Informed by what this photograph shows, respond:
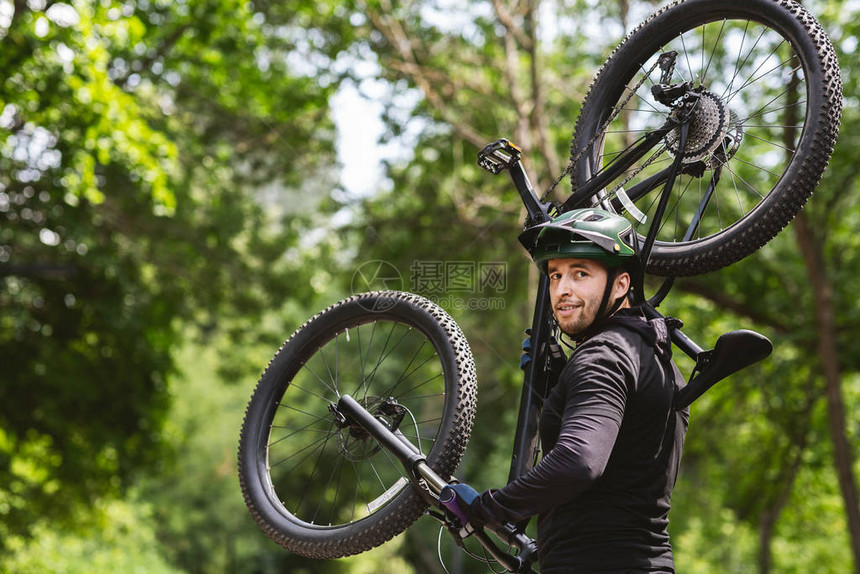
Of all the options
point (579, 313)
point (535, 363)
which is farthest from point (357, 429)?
point (579, 313)

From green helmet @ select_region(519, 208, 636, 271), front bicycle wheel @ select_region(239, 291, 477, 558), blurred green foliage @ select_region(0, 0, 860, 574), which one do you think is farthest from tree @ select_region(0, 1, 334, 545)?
green helmet @ select_region(519, 208, 636, 271)

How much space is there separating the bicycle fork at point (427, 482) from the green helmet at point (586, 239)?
2.81 feet

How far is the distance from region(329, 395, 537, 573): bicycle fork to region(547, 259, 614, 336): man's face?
70 centimetres

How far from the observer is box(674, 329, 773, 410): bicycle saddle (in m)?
2.68

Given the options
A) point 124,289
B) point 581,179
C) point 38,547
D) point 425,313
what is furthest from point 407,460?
point 38,547

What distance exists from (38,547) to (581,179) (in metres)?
15.1

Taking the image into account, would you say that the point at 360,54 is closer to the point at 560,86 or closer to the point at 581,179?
the point at 560,86

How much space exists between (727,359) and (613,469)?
0.54 metres

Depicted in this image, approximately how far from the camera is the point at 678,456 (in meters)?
2.75

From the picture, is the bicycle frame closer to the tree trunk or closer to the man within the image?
the man

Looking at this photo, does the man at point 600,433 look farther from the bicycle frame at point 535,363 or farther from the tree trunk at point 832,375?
the tree trunk at point 832,375

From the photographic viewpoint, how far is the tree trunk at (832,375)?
1059cm

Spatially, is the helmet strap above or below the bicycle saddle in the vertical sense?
above

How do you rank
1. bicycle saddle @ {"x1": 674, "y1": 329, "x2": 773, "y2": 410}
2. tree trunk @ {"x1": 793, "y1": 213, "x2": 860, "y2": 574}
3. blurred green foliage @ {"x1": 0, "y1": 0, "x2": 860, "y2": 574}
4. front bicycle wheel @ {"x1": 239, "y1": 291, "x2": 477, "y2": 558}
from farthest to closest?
blurred green foliage @ {"x1": 0, "y1": 0, "x2": 860, "y2": 574}
tree trunk @ {"x1": 793, "y1": 213, "x2": 860, "y2": 574}
front bicycle wheel @ {"x1": 239, "y1": 291, "x2": 477, "y2": 558}
bicycle saddle @ {"x1": 674, "y1": 329, "x2": 773, "y2": 410}
